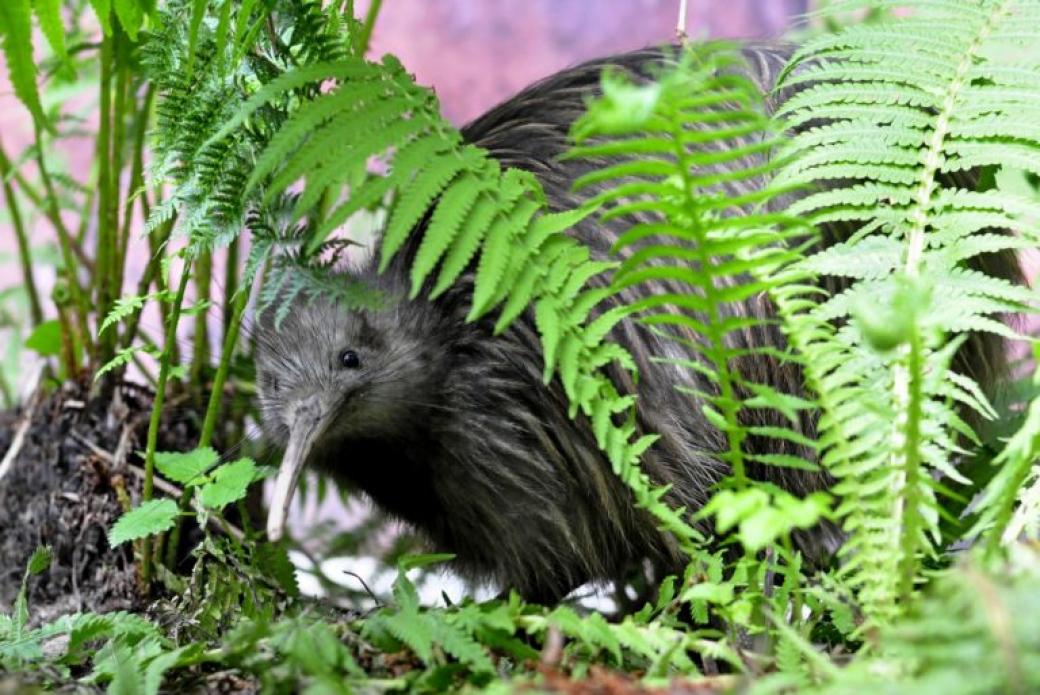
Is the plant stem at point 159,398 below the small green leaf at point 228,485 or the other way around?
the other way around

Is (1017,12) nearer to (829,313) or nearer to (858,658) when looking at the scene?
(829,313)

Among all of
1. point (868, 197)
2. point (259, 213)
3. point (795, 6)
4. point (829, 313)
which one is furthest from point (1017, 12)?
point (795, 6)

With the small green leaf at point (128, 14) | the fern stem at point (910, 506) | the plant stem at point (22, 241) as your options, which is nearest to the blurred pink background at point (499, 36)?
the plant stem at point (22, 241)

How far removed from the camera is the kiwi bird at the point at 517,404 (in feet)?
6.61

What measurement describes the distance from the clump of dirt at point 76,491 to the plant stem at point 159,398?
0.05 meters

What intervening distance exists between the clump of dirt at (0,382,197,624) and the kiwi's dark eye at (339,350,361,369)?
0.49 m

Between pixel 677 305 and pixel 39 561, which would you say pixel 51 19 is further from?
pixel 677 305

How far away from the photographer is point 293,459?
1.87 metres

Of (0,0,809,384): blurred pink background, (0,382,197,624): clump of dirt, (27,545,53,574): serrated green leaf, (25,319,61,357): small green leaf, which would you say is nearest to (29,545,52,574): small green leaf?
(27,545,53,574): serrated green leaf

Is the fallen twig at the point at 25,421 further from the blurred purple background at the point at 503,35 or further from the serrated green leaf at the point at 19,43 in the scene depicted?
the blurred purple background at the point at 503,35

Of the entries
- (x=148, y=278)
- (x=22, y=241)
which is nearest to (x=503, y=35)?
(x=22, y=241)

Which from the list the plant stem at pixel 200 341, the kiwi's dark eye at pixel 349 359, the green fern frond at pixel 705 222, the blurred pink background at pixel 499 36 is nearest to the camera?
the green fern frond at pixel 705 222

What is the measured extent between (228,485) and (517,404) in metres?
0.50

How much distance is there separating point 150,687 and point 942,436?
0.91m
